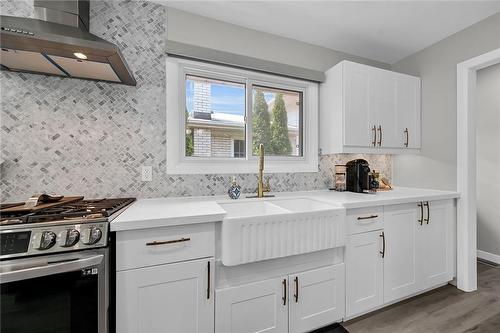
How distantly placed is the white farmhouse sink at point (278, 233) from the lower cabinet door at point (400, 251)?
0.59m

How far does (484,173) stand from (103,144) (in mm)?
4424

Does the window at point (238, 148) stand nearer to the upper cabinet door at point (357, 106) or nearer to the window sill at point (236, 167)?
the window sill at point (236, 167)

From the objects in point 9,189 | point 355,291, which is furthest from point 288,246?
point 9,189

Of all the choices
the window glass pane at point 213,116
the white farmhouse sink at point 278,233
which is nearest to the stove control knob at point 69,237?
the white farmhouse sink at point 278,233

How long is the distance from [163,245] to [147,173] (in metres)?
0.79

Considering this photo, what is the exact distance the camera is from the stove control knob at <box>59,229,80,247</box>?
1022 mm

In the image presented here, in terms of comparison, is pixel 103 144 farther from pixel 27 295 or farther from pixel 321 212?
pixel 321 212

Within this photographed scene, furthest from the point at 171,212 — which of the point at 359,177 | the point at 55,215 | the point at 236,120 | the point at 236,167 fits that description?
the point at 359,177

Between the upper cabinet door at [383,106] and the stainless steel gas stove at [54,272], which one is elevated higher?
the upper cabinet door at [383,106]

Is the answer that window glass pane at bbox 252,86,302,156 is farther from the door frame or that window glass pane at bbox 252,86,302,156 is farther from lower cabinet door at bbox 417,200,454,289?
the door frame

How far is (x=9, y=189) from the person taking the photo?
1.48 meters

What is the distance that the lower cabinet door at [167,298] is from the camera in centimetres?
115

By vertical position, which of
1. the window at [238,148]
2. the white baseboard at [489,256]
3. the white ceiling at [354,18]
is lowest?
the white baseboard at [489,256]

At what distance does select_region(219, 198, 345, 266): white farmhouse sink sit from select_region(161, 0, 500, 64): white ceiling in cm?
165
